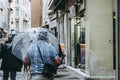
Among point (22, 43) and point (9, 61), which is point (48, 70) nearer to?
point (22, 43)

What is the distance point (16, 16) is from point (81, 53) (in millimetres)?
77475

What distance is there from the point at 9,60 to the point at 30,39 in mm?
3705

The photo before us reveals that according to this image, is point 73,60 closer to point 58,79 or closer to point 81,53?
point 81,53

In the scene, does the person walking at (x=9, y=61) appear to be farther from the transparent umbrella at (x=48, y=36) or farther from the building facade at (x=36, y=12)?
the building facade at (x=36, y=12)

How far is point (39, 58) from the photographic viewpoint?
7668 mm

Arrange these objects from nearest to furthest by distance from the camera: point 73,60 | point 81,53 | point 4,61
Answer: point 4,61
point 81,53
point 73,60

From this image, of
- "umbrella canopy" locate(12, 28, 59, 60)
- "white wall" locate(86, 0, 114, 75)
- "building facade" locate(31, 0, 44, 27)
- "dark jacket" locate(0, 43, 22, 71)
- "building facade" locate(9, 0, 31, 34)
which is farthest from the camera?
"building facade" locate(9, 0, 31, 34)

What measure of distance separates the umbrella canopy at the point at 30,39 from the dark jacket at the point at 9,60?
77.2 inches

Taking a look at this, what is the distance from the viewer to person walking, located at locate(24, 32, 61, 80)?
7602mm

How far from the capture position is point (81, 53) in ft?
68.4

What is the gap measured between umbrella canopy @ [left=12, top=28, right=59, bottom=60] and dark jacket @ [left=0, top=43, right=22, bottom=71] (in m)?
1.96

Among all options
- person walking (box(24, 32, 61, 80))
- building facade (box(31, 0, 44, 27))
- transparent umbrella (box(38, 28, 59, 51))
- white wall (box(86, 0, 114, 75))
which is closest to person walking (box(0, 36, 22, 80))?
transparent umbrella (box(38, 28, 59, 51))

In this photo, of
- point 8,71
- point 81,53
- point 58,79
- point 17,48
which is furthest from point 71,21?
point 17,48

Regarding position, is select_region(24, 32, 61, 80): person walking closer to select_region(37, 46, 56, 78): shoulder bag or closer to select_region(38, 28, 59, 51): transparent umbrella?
select_region(37, 46, 56, 78): shoulder bag
